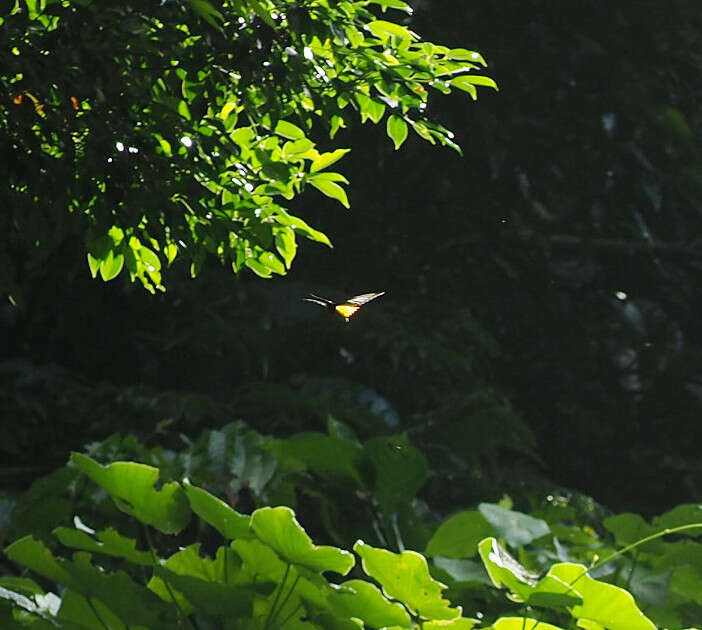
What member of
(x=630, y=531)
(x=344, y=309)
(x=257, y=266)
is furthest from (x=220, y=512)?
(x=630, y=531)

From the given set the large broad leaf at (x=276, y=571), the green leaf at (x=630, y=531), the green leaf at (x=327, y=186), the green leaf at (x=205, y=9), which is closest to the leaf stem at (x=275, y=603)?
the large broad leaf at (x=276, y=571)

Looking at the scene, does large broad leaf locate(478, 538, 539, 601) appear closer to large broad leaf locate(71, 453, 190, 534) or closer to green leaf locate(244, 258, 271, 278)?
large broad leaf locate(71, 453, 190, 534)

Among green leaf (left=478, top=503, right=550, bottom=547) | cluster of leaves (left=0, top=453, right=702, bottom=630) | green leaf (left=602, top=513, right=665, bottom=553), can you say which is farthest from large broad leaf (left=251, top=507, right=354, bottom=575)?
green leaf (left=602, top=513, right=665, bottom=553)

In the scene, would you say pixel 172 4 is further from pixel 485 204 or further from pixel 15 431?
pixel 485 204

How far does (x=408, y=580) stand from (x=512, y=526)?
29.3 inches

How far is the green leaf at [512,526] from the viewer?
237 cm

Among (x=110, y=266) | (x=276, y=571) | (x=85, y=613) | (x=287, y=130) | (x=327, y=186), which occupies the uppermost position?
(x=287, y=130)

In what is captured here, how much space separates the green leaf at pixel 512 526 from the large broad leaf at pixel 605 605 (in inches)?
24.5

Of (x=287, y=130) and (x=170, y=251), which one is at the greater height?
(x=287, y=130)

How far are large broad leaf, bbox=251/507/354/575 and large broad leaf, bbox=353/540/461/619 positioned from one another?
5 cm

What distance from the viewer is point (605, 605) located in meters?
1.69

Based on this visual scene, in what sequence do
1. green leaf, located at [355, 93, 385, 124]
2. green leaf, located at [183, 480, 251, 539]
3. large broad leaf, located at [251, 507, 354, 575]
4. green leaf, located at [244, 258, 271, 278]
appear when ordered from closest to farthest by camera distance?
large broad leaf, located at [251, 507, 354, 575]
green leaf, located at [183, 480, 251, 539]
green leaf, located at [355, 93, 385, 124]
green leaf, located at [244, 258, 271, 278]

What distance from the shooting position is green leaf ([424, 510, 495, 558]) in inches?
87.9

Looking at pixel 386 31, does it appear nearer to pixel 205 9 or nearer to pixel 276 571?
pixel 205 9
